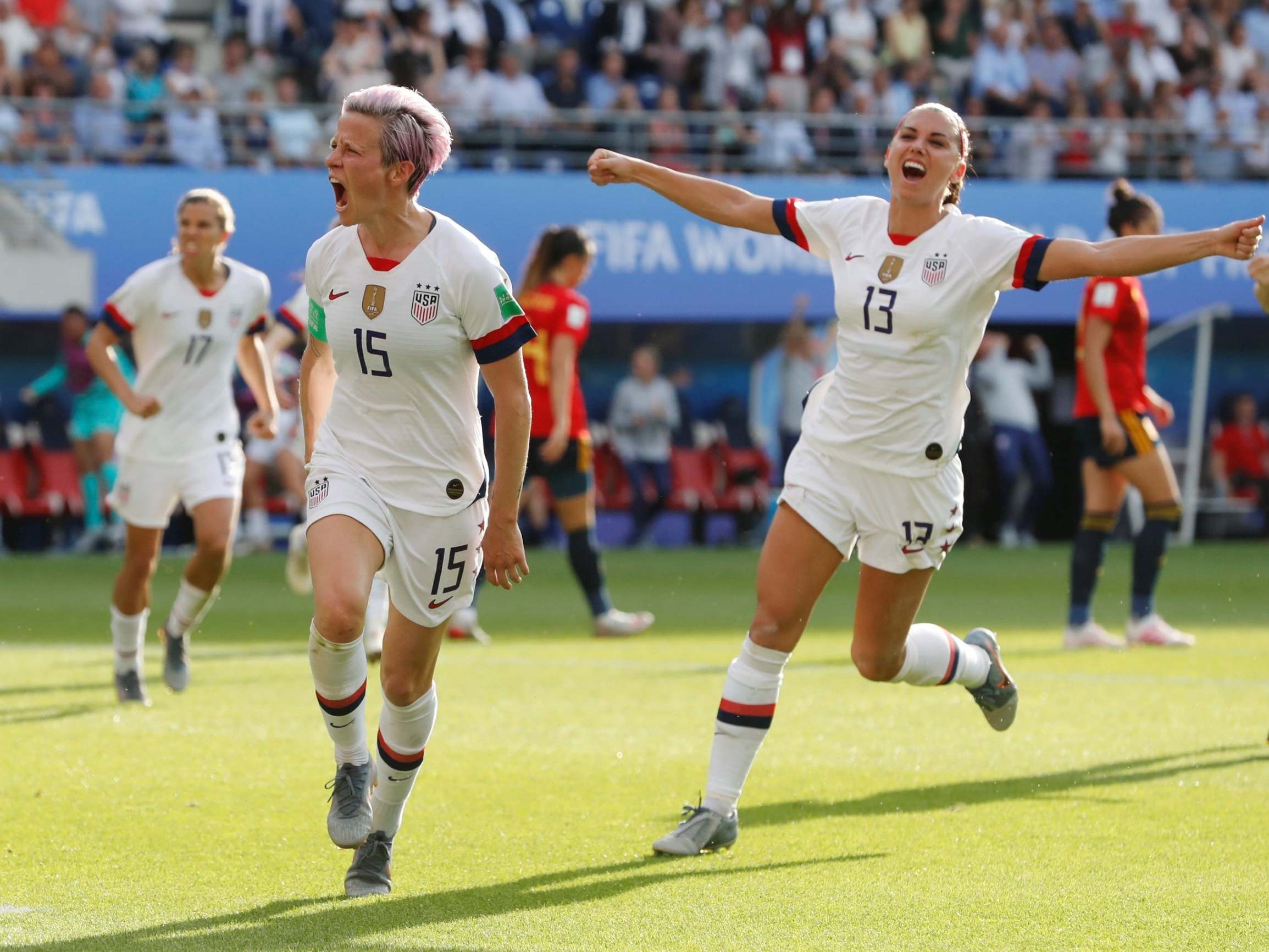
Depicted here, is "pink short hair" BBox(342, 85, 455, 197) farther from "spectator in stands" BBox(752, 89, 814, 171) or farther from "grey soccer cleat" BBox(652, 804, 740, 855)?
"spectator in stands" BBox(752, 89, 814, 171)

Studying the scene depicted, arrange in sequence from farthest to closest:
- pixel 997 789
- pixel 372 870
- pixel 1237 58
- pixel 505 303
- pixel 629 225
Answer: pixel 1237 58 → pixel 629 225 → pixel 997 789 → pixel 372 870 → pixel 505 303

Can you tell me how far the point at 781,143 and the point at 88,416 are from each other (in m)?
8.03

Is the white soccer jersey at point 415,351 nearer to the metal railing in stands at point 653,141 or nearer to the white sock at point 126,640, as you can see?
the white sock at point 126,640

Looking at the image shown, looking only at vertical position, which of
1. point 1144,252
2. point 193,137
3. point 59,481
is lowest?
point 59,481

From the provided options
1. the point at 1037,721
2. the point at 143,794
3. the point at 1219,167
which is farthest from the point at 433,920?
the point at 1219,167

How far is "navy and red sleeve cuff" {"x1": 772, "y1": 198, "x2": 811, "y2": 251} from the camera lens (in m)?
5.76

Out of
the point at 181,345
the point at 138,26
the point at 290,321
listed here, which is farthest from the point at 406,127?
the point at 138,26

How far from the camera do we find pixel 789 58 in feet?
71.8

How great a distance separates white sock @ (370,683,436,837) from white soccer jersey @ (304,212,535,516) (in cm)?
60

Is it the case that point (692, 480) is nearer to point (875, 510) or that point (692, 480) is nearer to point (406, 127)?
point (875, 510)

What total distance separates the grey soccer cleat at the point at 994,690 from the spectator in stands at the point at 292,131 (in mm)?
13312

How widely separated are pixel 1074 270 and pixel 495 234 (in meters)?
14.0

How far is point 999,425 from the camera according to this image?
67.1 ft

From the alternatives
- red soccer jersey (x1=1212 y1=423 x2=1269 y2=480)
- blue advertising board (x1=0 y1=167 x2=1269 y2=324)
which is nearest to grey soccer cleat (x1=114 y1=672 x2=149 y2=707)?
blue advertising board (x1=0 y1=167 x2=1269 y2=324)
